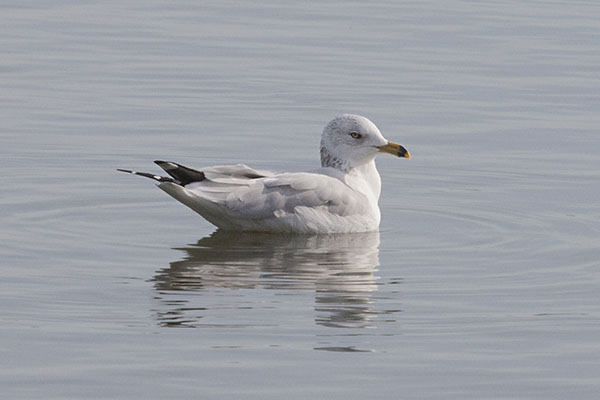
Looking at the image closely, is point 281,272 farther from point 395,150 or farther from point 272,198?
point 395,150

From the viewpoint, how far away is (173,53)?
22.4 metres

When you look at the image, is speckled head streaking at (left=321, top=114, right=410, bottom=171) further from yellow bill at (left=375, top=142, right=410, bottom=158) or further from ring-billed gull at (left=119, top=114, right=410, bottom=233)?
ring-billed gull at (left=119, top=114, right=410, bottom=233)

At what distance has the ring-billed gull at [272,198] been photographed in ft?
44.6

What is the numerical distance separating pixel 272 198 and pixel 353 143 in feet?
4.07

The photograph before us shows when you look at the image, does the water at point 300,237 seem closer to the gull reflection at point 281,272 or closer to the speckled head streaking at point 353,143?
the gull reflection at point 281,272

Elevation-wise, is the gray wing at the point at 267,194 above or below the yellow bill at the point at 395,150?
below

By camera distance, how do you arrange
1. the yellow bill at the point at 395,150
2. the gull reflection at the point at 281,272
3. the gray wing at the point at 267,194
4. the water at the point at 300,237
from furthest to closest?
the yellow bill at the point at 395,150, the gray wing at the point at 267,194, the gull reflection at the point at 281,272, the water at the point at 300,237

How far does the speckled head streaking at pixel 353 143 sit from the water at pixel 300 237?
70 centimetres

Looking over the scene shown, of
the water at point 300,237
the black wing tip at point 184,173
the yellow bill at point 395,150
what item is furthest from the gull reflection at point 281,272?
the yellow bill at point 395,150

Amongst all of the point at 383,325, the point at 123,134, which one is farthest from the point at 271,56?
the point at 383,325

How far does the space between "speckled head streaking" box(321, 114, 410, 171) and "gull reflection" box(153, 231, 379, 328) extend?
0.80 metres

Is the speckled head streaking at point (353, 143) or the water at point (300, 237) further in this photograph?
the speckled head streaking at point (353, 143)

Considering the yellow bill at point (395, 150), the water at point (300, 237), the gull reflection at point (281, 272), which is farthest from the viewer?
the yellow bill at point (395, 150)

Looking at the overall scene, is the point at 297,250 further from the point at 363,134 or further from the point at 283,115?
the point at 283,115
